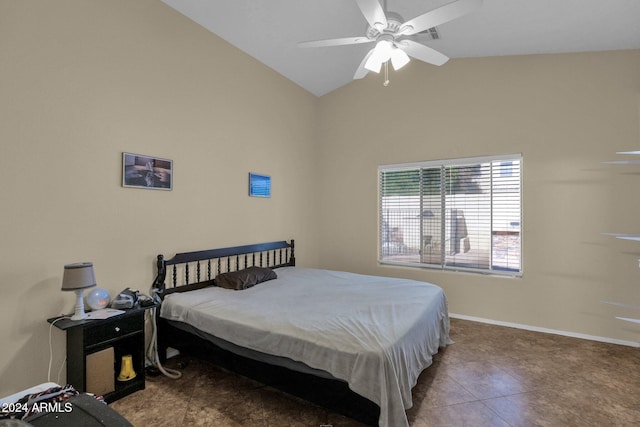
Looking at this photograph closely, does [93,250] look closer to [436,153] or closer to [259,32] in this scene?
[259,32]

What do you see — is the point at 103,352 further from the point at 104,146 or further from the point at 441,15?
the point at 441,15

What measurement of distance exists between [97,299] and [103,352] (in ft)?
1.32

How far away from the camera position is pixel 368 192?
4766 mm

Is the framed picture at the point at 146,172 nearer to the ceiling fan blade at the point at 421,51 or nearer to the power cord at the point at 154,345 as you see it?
the power cord at the point at 154,345

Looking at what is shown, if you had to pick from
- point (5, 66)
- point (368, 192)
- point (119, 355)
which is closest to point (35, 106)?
point (5, 66)

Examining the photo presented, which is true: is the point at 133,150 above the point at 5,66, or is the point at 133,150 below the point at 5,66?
below

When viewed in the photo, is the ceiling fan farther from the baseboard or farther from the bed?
the baseboard

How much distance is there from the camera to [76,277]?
210 cm

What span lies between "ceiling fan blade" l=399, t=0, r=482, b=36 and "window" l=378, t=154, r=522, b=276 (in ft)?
7.68

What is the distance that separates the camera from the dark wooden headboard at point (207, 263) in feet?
9.64

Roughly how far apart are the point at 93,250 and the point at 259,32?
2.80 m

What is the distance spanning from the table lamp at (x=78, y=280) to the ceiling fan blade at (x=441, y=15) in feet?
9.43

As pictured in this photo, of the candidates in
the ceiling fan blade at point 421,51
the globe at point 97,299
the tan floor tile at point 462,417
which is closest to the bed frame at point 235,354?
the globe at point 97,299

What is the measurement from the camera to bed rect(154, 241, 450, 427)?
180 centimetres
